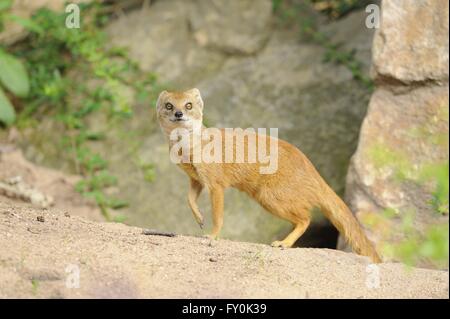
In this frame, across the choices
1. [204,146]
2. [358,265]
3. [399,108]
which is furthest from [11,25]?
[358,265]

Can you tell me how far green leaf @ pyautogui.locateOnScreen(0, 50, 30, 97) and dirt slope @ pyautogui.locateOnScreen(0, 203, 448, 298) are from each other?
231 centimetres

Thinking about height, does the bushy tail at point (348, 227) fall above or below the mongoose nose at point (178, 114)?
below

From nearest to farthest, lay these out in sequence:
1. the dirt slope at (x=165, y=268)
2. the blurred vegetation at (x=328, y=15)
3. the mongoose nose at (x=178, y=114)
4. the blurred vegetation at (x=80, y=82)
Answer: the dirt slope at (x=165, y=268)
the mongoose nose at (x=178, y=114)
the blurred vegetation at (x=328, y=15)
the blurred vegetation at (x=80, y=82)

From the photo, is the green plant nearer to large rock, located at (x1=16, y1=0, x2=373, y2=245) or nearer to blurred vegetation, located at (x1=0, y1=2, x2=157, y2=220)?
blurred vegetation, located at (x1=0, y1=2, x2=157, y2=220)

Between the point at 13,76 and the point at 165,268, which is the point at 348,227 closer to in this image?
the point at 165,268

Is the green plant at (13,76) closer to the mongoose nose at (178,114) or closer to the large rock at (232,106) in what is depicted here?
the large rock at (232,106)

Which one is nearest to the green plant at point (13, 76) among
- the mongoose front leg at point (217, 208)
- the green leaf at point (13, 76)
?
the green leaf at point (13, 76)

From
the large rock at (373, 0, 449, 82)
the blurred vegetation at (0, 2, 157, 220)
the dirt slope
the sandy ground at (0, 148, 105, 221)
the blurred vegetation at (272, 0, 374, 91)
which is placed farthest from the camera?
the blurred vegetation at (0, 2, 157, 220)

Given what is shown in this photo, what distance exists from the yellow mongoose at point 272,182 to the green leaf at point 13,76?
2.00 metres

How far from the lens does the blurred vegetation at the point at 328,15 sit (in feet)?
23.8

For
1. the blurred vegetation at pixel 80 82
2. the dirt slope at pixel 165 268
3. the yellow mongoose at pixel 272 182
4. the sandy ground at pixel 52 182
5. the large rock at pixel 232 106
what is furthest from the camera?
the blurred vegetation at pixel 80 82

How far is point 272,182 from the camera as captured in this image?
17.6 ft

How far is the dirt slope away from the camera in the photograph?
12.0 ft

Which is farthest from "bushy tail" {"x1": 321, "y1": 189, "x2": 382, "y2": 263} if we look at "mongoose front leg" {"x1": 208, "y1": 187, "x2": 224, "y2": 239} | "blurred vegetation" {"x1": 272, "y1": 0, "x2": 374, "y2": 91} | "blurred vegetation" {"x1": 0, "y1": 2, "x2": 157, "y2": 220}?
"blurred vegetation" {"x1": 0, "y1": 2, "x2": 157, "y2": 220}
